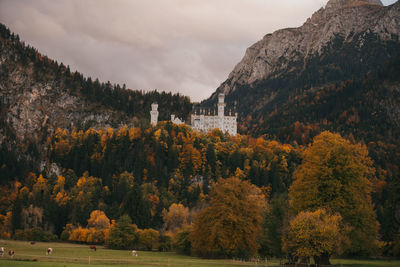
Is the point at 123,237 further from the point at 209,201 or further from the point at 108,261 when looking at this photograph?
the point at 108,261

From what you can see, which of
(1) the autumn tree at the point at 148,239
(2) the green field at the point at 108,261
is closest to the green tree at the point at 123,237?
(1) the autumn tree at the point at 148,239

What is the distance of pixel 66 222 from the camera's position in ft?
454

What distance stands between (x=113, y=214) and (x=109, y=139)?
67.6m

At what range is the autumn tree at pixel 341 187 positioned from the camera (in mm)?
58250

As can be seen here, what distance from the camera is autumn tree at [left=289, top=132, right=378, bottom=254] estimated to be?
5825 centimetres

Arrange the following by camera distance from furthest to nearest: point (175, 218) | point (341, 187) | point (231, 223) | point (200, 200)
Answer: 1. point (200, 200)
2. point (175, 218)
3. point (231, 223)
4. point (341, 187)

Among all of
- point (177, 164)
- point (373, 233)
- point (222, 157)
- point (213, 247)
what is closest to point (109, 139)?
point (177, 164)

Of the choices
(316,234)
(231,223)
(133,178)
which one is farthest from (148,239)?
(133,178)

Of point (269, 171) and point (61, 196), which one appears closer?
point (61, 196)

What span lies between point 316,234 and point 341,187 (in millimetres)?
9886

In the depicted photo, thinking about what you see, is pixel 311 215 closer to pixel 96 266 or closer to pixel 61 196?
pixel 96 266

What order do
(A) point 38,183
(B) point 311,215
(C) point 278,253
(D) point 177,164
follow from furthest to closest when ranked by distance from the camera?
(D) point 177,164, (A) point 38,183, (C) point 278,253, (B) point 311,215

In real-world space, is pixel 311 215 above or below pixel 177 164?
below

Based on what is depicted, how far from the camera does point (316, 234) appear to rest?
51.5 metres
